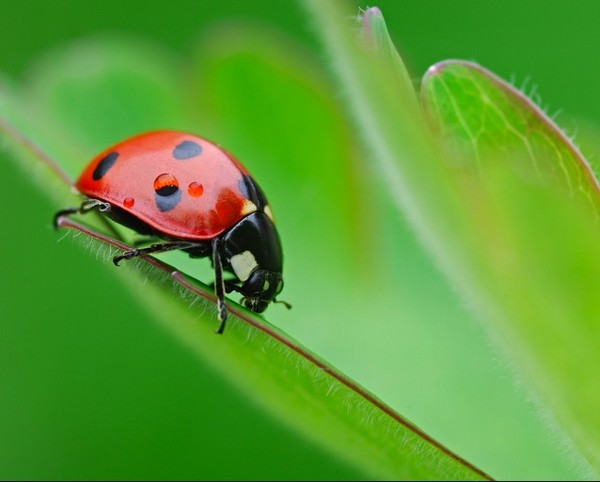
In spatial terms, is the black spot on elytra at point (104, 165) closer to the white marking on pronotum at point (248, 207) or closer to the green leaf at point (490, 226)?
the white marking on pronotum at point (248, 207)

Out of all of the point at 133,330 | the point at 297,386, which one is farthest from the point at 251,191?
the point at 133,330

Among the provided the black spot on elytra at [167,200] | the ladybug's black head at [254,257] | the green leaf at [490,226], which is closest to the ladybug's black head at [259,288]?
the ladybug's black head at [254,257]

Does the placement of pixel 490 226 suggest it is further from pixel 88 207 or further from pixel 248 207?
pixel 88 207

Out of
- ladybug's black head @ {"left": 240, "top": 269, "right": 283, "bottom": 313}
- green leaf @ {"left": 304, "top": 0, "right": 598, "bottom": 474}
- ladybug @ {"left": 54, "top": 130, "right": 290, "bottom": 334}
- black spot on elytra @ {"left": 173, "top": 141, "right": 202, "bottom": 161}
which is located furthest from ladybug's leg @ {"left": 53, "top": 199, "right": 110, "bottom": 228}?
green leaf @ {"left": 304, "top": 0, "right": 598, "bottom": 474}

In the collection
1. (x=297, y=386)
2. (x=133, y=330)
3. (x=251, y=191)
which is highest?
(x=251, y=191)

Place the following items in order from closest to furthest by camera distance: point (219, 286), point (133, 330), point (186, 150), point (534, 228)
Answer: point (534, 228), point (219, 286), point (186, 150), point (133, 330)

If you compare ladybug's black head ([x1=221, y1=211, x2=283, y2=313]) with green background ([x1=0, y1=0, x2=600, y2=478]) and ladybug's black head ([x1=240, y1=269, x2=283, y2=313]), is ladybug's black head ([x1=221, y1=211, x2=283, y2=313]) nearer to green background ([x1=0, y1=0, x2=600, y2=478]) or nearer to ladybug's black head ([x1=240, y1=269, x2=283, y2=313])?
ladybug's black head ([x1=240, y1=269, x2=283, y2=313])

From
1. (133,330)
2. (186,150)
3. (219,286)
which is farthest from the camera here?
(133,330)
